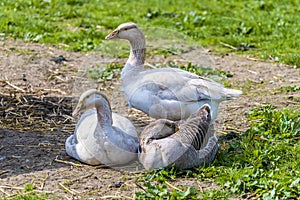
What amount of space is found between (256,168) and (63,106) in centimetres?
272

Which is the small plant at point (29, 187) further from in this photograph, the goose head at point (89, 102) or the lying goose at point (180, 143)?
the lying goose at point (180, 143)

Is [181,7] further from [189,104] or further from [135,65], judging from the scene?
[189,104]

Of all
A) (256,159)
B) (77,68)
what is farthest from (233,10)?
(256,159)

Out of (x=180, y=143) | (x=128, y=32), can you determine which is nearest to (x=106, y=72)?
(x=128, y=32)

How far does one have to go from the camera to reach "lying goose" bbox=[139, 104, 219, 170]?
5.50m

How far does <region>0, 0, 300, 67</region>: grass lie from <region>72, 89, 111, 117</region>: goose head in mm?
3708

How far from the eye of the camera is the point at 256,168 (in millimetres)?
5508

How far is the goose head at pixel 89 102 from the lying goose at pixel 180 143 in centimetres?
48

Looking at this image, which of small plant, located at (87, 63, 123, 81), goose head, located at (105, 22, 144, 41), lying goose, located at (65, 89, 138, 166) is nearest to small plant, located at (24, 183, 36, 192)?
lying goose, located at (65, 89, 138, 166)

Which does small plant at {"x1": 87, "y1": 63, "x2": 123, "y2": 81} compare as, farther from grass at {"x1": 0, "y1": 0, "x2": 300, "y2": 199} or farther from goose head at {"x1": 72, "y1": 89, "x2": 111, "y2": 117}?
goose head at {"x1": 72, "y1": 89, "x2": 111, "y2": 117}

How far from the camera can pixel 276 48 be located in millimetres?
9336

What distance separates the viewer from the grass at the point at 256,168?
5.14m

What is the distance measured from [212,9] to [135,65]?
4.38 meters

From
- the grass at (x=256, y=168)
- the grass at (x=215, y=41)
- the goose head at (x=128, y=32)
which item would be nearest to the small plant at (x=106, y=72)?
the grass at (x=215, y=41)
